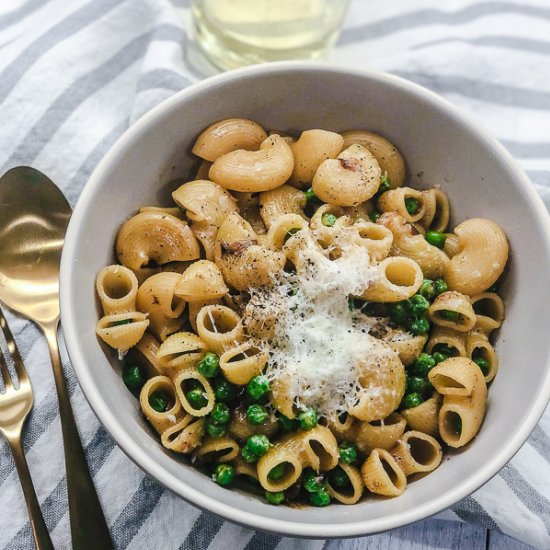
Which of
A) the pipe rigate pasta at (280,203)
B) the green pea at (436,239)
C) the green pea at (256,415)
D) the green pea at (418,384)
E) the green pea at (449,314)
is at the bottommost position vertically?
the green pea at (418,384)

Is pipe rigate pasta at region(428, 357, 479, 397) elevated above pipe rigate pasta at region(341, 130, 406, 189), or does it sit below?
below

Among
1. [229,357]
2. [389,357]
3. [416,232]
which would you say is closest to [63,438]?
[229,357]

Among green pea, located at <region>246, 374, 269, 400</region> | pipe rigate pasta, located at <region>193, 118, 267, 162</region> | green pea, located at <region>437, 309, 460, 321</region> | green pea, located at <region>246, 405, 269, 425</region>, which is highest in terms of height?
pipe rigate pasta, located at <region>193, 118, 267, 162</region>

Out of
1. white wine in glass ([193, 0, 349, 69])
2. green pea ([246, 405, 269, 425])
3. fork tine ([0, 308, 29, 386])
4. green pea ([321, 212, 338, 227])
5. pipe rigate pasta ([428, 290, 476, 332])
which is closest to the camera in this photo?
green pea ([246, 405, 269, 425])

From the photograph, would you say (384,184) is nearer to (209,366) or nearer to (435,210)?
(435,210)

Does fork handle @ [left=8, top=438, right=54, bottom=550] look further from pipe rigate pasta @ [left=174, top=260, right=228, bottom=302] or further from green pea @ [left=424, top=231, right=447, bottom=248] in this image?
green pea @ [left=424, top=231, right=447, bottom=248]

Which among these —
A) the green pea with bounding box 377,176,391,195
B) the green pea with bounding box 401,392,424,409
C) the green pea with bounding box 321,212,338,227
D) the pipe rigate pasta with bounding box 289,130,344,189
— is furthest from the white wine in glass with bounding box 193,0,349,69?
the green pea with bounding box 401,392,424,409

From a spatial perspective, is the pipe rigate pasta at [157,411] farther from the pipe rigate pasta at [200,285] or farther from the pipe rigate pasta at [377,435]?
the pipe rigate pasta at [377,435]

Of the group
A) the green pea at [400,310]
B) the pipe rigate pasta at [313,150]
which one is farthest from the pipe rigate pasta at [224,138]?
the green pea at [400,310]
